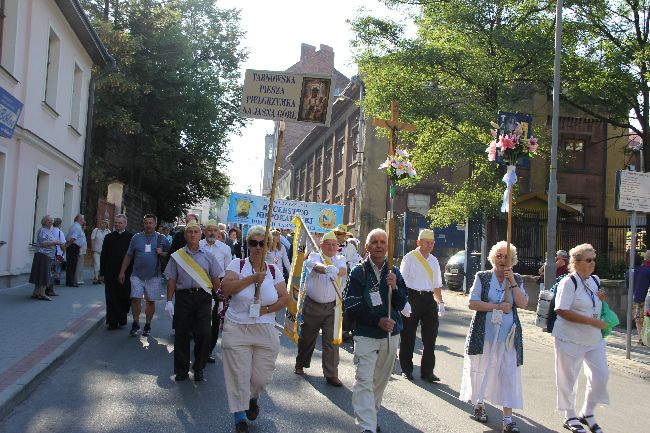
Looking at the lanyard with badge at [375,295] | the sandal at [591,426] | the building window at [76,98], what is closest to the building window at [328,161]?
the building window at [76,98]

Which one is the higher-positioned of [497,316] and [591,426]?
[497,316]

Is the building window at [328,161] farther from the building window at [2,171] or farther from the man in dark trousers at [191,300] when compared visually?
the man in dark trousers at [191,300]

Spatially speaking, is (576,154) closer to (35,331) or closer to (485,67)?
(485,67)

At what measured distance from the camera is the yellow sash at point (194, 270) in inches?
295

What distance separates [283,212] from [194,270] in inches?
554

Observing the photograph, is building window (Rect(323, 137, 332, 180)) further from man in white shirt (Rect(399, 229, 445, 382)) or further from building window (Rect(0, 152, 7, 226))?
man in white shirt (Rect(399, 229, 445, 382))

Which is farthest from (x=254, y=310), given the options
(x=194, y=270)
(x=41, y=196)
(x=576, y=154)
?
(x=576, y=154)

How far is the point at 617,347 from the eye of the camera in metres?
12.4

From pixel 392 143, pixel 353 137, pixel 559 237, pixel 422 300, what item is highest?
pixel 353 137

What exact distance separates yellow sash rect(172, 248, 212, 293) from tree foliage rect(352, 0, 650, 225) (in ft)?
40.4

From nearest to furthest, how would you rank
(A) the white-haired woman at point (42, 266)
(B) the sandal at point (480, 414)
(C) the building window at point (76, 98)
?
(B) the sandal at point (480, 414) < (A) the white-haired woman at point (42, 266) < (C) the building window at point (76, 98)

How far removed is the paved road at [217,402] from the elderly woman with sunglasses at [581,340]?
310 millimetres

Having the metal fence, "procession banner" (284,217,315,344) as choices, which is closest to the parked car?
the metal fence

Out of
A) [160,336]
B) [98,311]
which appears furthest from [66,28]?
[160,336]
